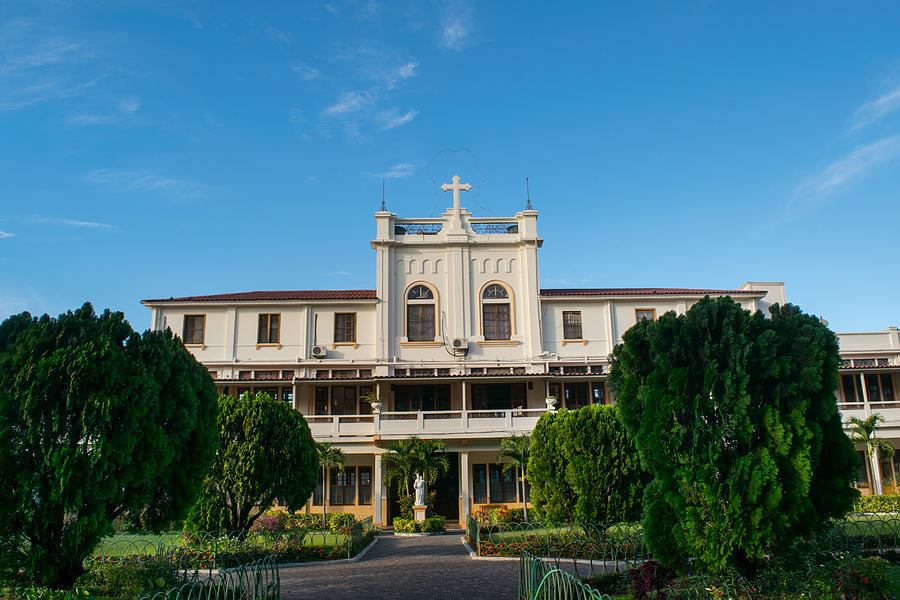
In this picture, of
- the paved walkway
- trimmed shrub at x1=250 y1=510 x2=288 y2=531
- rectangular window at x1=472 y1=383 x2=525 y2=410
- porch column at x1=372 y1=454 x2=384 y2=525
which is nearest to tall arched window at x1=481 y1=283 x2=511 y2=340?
rectangular window at x1=472 y1=383 x2=525 y2=410

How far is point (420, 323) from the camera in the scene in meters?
33.1

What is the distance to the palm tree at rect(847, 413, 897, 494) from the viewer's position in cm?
2905

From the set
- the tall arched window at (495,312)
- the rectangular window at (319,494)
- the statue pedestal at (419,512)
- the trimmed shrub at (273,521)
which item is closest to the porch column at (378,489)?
the statue pedestal at (419,512)

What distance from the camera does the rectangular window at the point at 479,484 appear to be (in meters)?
31.0

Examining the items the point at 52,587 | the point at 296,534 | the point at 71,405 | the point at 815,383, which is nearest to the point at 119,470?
the point at 71,405

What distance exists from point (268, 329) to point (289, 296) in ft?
6.86

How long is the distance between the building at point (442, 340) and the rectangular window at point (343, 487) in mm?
62

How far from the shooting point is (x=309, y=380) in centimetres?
3106

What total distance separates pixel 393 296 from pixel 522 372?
7182mm

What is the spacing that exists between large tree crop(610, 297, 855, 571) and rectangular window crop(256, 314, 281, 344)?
23.7 meters

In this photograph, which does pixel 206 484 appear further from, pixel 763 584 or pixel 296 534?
pixel 763 584

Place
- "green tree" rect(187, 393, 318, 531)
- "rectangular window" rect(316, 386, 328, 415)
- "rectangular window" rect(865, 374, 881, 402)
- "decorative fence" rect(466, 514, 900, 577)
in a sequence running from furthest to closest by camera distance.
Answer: "rectangular window" rect(865, 374, 881, 402) < "rectangular window" rect(316, 386, 328, 415) < "green tree" rect(187, 393, 318, 531) < "decorative fence" rect(466, 514, 900, 577)

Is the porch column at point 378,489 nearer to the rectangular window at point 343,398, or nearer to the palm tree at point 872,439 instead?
the rectangular window at point 343,398

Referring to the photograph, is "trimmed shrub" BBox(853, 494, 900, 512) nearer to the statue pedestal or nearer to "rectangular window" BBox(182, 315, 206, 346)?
the statue pedestal
